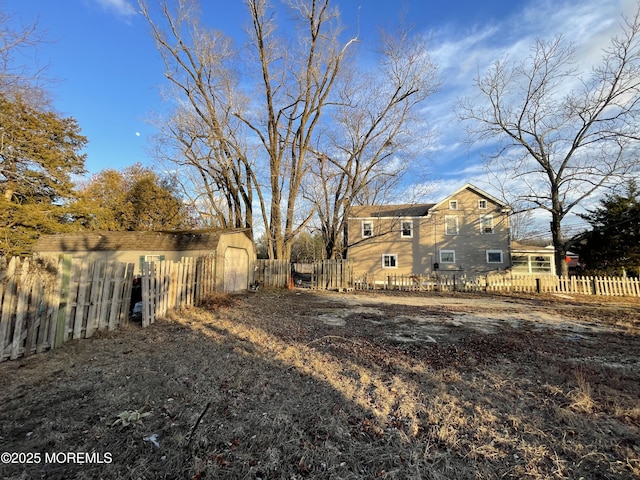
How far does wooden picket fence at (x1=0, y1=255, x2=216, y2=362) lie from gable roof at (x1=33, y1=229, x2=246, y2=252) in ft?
23.8

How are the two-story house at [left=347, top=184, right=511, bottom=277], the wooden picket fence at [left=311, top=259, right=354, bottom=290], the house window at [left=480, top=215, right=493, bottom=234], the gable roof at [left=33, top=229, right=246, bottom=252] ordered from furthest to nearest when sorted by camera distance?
the house window at [left=480, top=215, right=493, bottom=234], the two-story house at [left=347, top=184, right=511, bottom=277], the wooden picket fence at [left=311, top=259, right=354, bottom=290], the gable roof at [left=33, top=229, right=246, bottom=252]

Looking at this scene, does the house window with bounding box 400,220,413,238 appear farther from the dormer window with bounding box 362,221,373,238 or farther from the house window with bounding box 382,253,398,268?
the dormer window with bounding box 362,221,373,238

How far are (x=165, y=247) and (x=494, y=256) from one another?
23.3 metres

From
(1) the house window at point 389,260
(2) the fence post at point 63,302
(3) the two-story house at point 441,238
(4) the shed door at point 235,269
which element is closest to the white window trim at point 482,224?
(3) the two-story house at point 441,238

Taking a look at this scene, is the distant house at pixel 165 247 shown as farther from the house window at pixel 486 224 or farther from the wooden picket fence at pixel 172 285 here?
the house window at pixel 486 224

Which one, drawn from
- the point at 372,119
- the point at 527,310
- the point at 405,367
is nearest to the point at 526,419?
the point at 405,367

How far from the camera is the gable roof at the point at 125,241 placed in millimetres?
14500

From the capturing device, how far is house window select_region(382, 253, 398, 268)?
2477cm

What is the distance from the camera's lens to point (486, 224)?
23.6m

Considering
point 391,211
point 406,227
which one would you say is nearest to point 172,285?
point 406,227

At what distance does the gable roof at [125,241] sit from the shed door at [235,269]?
45.2 inches

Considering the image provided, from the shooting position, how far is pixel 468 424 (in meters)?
2.80

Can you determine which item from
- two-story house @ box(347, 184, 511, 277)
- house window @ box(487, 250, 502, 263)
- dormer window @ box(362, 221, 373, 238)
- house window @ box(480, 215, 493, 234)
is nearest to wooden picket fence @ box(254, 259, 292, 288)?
two-story house @ box(347, 184, 511, 277)

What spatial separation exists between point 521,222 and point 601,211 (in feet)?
67.3
